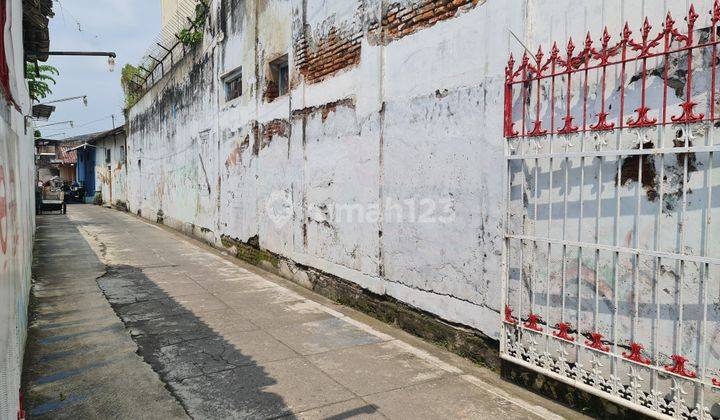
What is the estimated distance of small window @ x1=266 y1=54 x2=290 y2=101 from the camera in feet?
26.0

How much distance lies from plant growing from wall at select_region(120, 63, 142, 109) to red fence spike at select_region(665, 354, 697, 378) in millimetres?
20050

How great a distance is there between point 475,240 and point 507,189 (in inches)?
24.1

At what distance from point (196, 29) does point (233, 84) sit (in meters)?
2.88

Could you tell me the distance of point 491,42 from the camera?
3.96m

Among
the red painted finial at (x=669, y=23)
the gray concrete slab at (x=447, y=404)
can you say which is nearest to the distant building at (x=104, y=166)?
the gray concrete slab at (x=447, y=404)

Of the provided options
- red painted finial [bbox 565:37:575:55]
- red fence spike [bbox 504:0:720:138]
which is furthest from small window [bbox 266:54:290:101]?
red painted finial [bbox 565:37:575:55]

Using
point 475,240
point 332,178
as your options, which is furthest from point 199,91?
point 475,240

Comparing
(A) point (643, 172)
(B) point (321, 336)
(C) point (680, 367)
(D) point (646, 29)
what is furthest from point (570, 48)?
(B) point (321, 336)

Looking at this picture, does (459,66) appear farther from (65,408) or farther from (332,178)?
(65,408)

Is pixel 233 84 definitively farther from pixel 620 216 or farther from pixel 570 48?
pixel 620 216

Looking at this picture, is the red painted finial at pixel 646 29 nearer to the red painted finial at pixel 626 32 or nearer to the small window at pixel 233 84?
the red painted finial at pixel 626 32

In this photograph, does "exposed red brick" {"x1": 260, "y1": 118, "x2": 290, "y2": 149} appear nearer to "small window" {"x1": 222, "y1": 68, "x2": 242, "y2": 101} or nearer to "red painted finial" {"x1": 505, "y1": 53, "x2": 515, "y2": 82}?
"small window" {"x1": 222, "y1": 68, "x2": 242, "y2": 101}

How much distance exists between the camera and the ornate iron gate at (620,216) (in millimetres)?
2682

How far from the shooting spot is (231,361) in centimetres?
416
